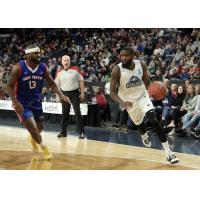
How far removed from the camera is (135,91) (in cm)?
673

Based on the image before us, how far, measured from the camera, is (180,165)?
625 cm

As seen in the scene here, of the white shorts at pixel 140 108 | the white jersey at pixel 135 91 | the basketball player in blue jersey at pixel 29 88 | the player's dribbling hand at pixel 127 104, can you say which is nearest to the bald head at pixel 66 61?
the basketball player in blue jersey at pixel 29 88

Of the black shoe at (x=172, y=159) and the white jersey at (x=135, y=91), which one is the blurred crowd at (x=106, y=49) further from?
the black shoe at (x=172, y=159)

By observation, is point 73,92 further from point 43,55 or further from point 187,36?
point 43,55

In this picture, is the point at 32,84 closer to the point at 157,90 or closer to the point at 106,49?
the point at 157,90

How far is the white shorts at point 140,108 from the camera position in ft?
21.5

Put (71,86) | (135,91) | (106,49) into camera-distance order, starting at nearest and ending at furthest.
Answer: (135,91), (71,86), (106,49)

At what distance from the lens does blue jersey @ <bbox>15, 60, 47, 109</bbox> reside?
6.52m

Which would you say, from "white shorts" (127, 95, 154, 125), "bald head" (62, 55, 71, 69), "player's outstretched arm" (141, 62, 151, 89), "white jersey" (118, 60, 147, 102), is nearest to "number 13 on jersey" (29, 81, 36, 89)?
"white jersey" (118, 60, 147, 102)

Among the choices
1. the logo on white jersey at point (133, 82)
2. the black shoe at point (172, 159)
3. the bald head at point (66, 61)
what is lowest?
the black shoe at point (172, 159)

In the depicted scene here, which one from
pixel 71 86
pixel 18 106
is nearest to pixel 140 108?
pixel 18 106

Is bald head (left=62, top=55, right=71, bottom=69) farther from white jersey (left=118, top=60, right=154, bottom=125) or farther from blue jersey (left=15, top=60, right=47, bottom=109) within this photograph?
white jersey (left=118, top=60, right=154, bottom=125)

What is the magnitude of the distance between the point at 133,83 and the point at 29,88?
68.2 inches

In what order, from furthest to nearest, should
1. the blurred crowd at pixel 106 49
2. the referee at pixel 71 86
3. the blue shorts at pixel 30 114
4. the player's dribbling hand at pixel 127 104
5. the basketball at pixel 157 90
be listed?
the blurred crowd at pixel 106 49, the referee at pixel 71 86, the basketball at pixel 157 90, the blue shorts at pixel 30 114, the player's dribbling hand at pixel 127 104
